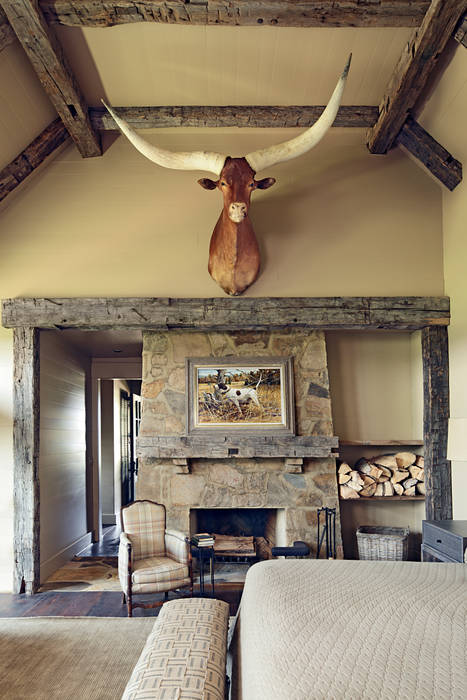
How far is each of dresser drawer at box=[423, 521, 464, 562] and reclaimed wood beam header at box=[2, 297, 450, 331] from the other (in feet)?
5.67

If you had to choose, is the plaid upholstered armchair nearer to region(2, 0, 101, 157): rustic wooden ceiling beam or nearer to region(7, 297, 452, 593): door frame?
region(7, 297, 452, 593): door frame

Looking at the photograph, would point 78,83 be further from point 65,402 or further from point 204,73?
point 65,402

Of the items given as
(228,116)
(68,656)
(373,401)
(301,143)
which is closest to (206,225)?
(228,116)

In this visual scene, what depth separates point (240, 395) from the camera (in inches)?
205

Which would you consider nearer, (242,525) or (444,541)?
(444,541)

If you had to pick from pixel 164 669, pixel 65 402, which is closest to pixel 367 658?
pixel 164 669

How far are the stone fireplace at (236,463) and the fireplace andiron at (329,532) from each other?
62mm

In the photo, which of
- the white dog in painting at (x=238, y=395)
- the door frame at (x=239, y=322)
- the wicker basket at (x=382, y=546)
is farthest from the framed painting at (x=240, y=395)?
the wicker basket at (x=382, y=546)

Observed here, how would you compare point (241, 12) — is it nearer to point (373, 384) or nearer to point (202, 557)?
point (373, 384)

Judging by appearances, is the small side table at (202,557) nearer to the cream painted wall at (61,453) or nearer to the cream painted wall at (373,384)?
the cream painted wall at (61,453)

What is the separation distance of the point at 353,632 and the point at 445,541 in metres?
2.29

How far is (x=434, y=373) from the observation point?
5070mm

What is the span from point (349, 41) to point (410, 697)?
400cm

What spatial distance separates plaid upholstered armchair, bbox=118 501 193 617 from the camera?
415 centimetres
